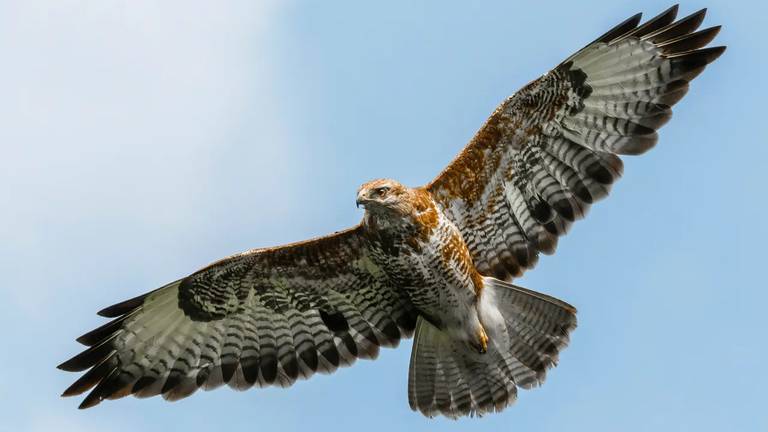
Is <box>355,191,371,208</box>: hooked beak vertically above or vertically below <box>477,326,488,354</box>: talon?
above

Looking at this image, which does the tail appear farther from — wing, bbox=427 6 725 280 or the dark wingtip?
the dark wingtip

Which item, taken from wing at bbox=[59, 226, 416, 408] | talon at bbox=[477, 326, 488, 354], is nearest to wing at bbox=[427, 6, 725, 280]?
Result: talon at bbox=[477, 326, 488, 354]

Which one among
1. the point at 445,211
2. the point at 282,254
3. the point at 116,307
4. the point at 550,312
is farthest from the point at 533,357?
the point at 116,307

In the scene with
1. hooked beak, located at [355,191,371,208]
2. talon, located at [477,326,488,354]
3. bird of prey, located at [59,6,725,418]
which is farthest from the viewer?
talon, located at [477,326,488,354]

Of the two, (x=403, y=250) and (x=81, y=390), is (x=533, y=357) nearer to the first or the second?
(x=403, y=250)

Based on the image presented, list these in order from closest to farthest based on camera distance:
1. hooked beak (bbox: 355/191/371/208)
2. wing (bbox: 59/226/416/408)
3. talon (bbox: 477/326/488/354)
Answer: hooked beak (bbox: 355/191/371/208) < talon (bbox: 477/326/488/354) < wing (bbox: 59/226/416/408)

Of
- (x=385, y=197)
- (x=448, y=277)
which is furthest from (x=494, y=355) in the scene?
(x=385, y=197)

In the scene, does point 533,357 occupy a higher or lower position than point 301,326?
lower

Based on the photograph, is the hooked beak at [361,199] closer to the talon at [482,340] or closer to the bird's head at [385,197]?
the bird's head at [385,197]
